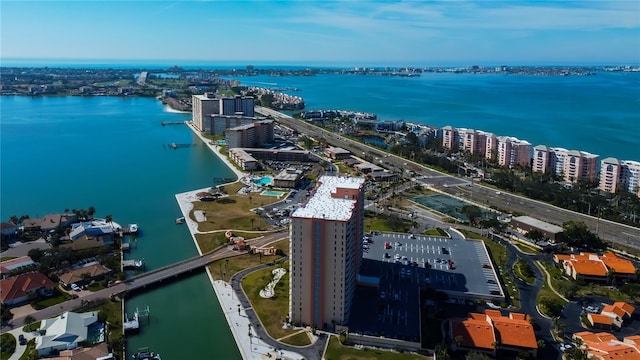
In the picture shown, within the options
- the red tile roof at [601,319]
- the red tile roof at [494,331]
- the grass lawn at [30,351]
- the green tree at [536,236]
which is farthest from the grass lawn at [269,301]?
the green tree at [536,236]

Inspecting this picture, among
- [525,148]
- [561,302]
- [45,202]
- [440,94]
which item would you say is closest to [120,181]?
[45,202]

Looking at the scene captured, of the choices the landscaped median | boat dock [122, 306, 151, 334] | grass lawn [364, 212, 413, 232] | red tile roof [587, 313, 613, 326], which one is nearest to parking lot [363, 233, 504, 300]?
grass lawn [364, 212, 413, 232]

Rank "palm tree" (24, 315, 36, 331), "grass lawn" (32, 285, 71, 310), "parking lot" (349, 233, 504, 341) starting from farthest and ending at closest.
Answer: "grass lawn" (32, 285, 71, 310), "parking lot" (349, 233, 504, 341), "palm tree" (24, 315, 36, 331)

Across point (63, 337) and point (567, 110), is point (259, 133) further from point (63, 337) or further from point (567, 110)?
point (567, 110)

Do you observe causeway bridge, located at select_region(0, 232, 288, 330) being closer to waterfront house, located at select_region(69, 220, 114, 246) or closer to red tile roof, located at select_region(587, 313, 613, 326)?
waterfront house, located at select_region(69, 220, 114, 246)

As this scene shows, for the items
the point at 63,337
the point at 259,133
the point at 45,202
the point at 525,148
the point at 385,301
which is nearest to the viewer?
the point at 63,337

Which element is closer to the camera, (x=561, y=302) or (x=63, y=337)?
(x=63, y=337)
